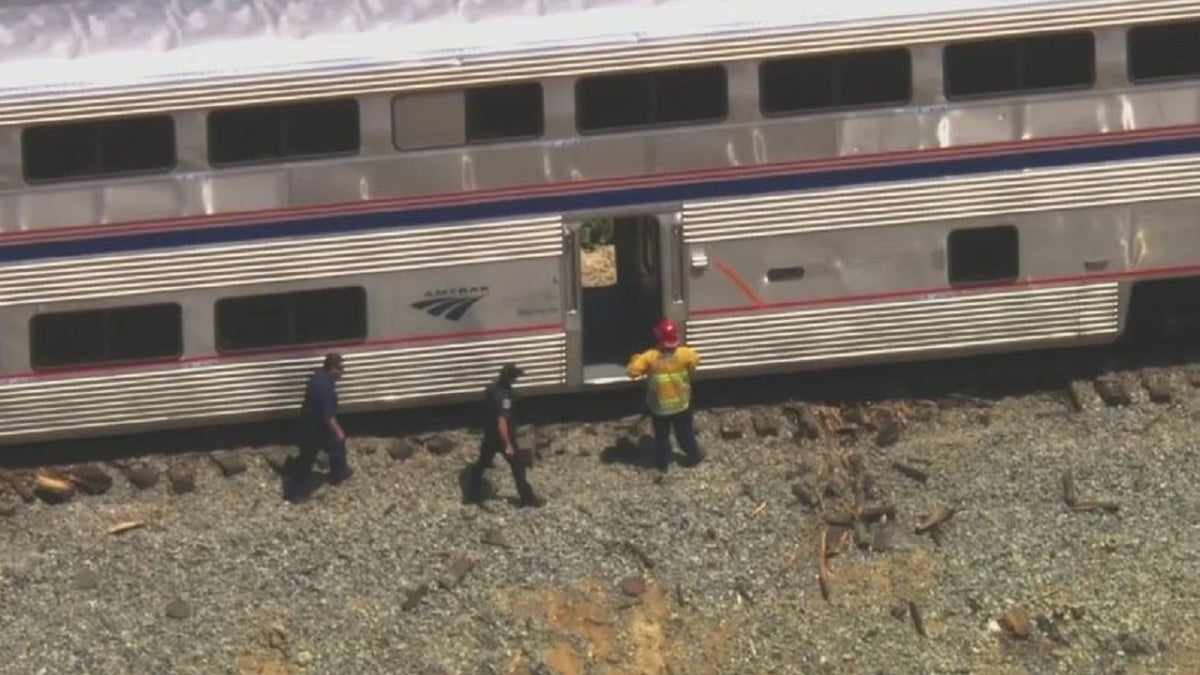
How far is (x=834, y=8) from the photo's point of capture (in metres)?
21.9

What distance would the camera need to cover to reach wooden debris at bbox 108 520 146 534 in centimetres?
2103

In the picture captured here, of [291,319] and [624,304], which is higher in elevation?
[291,319]

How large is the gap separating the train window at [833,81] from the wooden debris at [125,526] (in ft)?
23.4

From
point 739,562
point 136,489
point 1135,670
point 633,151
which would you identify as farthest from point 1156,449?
point 136,489

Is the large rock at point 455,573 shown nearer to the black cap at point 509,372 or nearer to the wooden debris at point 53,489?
the black cap at point 509,372

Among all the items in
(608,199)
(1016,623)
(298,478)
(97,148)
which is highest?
(97,148)

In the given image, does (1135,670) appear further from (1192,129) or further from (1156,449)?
(1192,129)

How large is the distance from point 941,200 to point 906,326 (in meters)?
1.31

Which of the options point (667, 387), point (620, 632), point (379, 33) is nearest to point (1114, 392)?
point (667, 387)

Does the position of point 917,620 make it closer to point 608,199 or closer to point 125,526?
point 608,199

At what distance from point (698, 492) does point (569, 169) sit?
337 cm

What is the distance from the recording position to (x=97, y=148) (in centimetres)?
2138

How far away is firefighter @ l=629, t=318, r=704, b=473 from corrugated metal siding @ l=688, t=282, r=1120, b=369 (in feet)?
2.85

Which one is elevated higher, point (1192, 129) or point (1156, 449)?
point (1192, 129)
